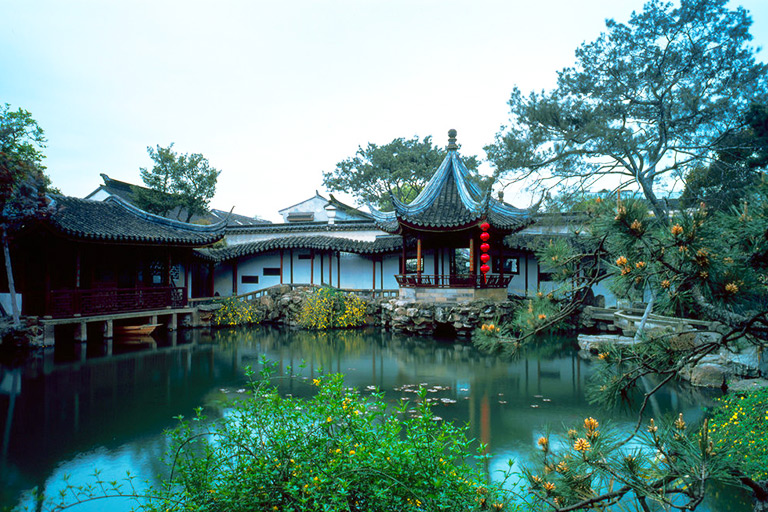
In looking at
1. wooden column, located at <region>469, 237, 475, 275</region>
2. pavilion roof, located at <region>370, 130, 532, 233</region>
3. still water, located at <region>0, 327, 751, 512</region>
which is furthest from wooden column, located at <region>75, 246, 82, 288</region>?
wooden column, located at <region>469, 237, 475, 275</region>

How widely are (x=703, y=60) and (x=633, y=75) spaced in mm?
1056

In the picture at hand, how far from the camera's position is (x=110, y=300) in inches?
427

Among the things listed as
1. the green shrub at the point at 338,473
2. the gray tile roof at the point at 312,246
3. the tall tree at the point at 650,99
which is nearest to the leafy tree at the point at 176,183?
the gray tile roof at the point at 312,246

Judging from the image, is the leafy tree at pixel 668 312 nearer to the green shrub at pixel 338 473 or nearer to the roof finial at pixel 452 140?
the green shrub at pixel 338 473

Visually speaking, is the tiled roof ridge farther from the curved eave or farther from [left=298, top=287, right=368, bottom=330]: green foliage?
[left=298, top=287, right=368, bottom=330]: green foliage

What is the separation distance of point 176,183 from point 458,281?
1225 cm

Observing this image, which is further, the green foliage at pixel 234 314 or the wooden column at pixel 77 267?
the green foliage at pixel 234 314

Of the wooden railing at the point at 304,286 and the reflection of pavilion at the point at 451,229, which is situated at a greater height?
the reflection of pavilion at the point at 451,229

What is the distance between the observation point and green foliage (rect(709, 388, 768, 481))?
3.13 meters

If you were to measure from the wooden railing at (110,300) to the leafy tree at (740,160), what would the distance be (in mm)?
11883

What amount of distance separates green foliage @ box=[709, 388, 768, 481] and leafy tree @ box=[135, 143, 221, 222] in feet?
58.3

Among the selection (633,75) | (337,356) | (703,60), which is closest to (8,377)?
(337,356)

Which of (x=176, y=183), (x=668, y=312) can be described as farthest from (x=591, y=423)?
(x=176, y=183)

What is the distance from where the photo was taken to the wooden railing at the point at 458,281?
1195cm
